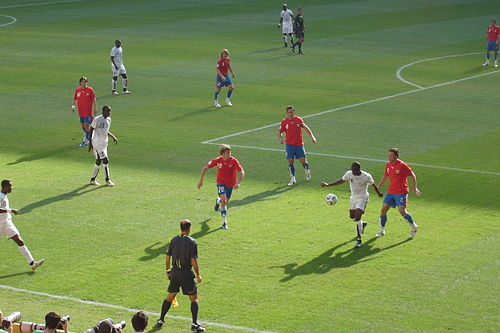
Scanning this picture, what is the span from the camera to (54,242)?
23344 millimetres

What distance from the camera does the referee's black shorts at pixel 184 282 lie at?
17.9 metres

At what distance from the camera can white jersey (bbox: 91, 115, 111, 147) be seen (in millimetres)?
28609

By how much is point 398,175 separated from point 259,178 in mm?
6930

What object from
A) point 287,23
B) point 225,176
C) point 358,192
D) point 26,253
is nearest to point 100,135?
point 225,176

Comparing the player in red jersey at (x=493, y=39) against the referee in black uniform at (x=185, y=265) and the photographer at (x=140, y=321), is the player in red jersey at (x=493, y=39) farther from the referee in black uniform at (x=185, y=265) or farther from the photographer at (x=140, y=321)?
the photographer at (x=140, y=321)

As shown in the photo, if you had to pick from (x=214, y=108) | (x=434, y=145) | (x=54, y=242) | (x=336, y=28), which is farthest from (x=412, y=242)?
(x=336, y=28)

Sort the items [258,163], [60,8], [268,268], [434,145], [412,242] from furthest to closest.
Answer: [60,8] → [434,145] → [258,163] → [412,242] → [268,268]

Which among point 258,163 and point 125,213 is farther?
point 258,163

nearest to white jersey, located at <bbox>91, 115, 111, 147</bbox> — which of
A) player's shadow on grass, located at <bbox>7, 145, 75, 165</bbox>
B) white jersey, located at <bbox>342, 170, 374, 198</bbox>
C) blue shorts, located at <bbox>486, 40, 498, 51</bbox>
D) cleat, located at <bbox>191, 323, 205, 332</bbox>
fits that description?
player's shadow on grass, located at <bbox>7, 145, 75, 165</bbox>

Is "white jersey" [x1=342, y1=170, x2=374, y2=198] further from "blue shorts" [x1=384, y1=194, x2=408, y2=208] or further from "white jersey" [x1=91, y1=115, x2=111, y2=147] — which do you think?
"white jersey" [x1=91, y1=115, x2=111, y2=147]

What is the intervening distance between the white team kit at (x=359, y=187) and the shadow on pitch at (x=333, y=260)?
36.9 inches

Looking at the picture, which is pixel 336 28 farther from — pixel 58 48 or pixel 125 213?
pixel 125 213

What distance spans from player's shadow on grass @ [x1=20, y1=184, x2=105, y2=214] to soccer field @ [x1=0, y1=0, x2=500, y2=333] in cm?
10

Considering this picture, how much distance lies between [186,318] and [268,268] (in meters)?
3.15
